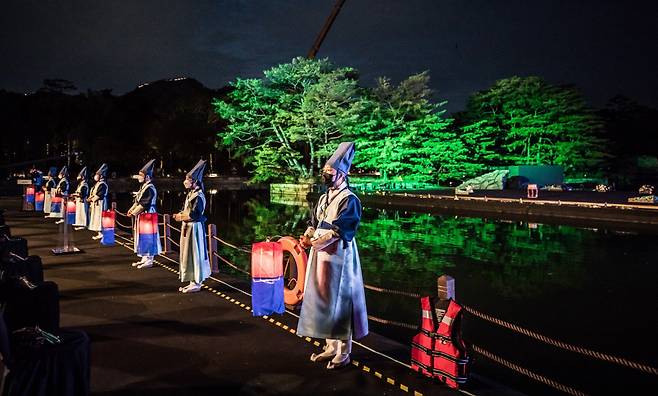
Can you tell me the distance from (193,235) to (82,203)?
10.1 metres

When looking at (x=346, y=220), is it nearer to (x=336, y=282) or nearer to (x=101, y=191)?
(x=336, y=282)

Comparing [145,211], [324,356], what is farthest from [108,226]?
[324,356]

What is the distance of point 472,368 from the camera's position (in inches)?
235

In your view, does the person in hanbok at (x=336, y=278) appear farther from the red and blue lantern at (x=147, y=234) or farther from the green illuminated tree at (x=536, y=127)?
the green illuminated tree at (x=536, y=127)

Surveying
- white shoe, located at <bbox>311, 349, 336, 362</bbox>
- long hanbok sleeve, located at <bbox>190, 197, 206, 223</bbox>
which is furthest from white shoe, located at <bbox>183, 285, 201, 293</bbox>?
white shoe, located at <bbox>311, 349, 336, 362</bbox>

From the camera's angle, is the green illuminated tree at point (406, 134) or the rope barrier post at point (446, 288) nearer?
the rope barrier post at point (446, 288)

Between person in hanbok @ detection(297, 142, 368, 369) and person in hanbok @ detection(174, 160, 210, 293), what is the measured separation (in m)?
3.30

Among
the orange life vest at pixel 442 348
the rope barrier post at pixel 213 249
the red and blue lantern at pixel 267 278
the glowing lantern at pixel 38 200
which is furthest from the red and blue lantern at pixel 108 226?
the glowing lantern at pixel 38 200

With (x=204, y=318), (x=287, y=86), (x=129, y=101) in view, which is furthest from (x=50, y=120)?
(x=204, y=318)

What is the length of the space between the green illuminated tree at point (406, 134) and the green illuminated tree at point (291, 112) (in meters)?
2.03

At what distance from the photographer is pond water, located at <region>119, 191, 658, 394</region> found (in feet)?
21.4

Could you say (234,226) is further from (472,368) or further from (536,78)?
(536,78)

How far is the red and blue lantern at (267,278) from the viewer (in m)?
6.13

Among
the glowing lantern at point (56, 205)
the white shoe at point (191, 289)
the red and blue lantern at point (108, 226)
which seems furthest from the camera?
the glowing lantern at point (56, 205)
